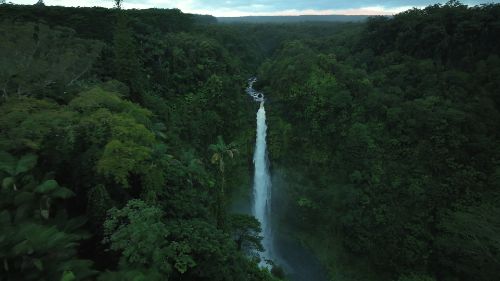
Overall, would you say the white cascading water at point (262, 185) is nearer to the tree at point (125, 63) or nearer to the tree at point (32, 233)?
the tree at point (125, 63)

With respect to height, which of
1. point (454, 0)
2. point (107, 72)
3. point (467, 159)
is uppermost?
point (454, 0)

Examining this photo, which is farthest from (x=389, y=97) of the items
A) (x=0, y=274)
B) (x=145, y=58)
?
(x=0, y=274)

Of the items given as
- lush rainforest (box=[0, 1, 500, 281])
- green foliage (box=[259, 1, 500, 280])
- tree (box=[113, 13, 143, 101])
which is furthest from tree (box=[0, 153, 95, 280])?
green foliage (box=[259, 1, 500, 280])

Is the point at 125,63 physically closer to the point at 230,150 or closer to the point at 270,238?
the point at 230,150

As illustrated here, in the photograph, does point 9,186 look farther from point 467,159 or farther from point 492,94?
point 492,94

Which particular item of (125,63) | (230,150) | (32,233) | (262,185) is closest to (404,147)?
(262,185)
